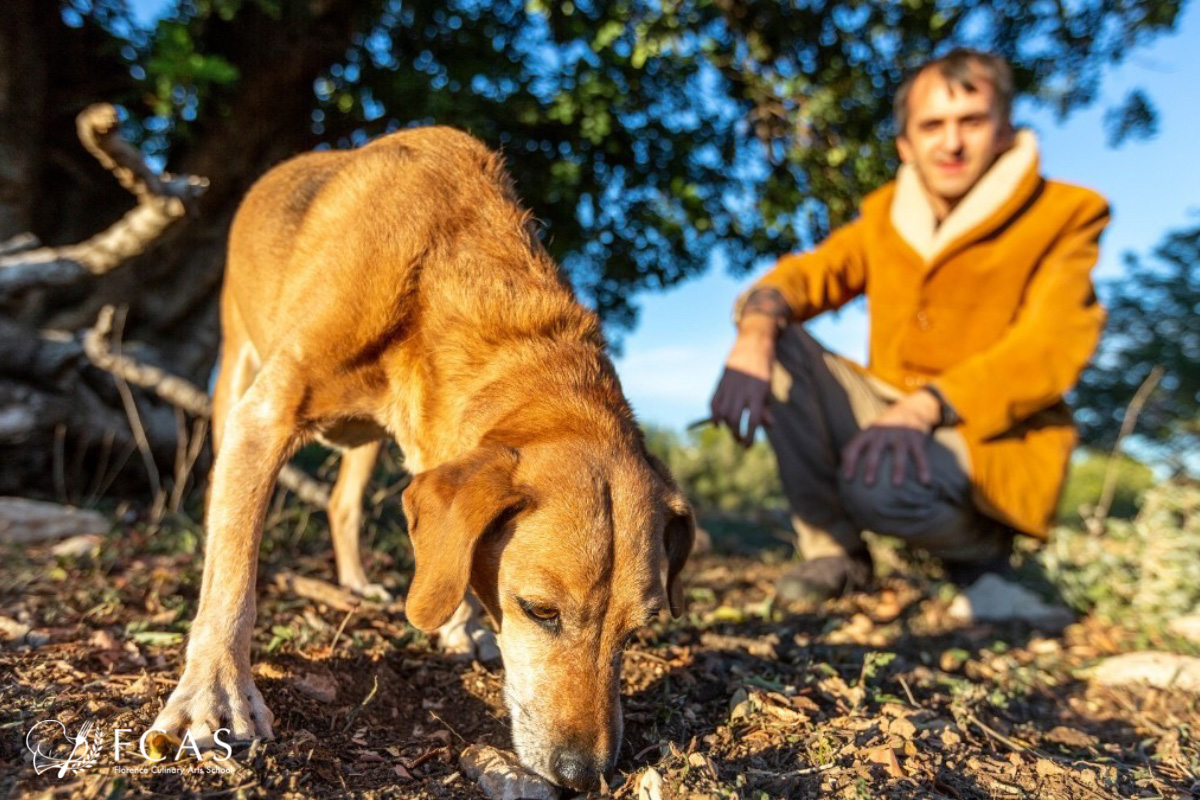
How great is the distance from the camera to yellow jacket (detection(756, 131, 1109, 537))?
178 inches

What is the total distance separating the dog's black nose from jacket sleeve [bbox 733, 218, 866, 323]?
10.4 feet

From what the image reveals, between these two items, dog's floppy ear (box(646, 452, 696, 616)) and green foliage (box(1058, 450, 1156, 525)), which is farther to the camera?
green foliage (box(1058, 450, 1156, 525))

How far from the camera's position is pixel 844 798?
2.17 metres

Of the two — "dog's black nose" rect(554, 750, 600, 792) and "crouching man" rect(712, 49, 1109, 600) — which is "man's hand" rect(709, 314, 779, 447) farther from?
"dog's black nose" rect(554, 750, 600, 792)

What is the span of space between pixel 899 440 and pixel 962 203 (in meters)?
1.46

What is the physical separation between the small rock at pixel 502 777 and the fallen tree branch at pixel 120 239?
3310 mm

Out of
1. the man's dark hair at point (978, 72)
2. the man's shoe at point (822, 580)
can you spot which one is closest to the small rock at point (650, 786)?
the man's shoe at point (822, 580)

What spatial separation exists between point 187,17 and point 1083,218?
511 cm

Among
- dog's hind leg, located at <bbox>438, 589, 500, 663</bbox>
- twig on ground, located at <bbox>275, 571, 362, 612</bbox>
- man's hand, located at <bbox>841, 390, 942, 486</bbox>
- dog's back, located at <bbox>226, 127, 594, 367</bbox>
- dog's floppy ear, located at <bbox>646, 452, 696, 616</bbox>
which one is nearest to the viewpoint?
dog's floppy ear, located at <bbox>646, 452, 696, 616</bbox>

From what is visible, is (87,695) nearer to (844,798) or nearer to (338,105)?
(844,798)

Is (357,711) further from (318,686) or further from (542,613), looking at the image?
(542,613)

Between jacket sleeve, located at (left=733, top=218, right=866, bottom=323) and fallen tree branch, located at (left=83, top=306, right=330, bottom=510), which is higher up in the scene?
jacket sleeve, located at (left=733, top=218, right=866, bottom=323)

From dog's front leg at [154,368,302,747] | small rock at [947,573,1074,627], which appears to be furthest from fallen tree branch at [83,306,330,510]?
small rock at [947,573,1074,627]

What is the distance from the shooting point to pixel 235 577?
2.58m
